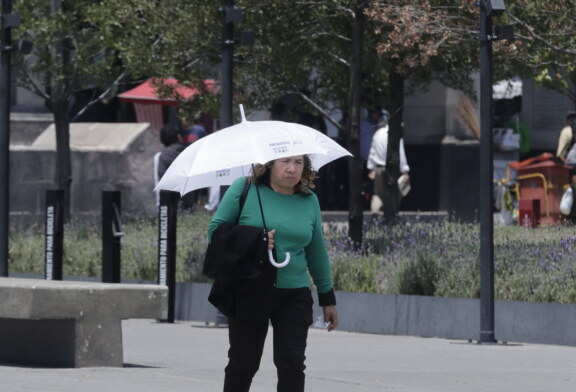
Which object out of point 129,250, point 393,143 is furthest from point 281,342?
point 393,143

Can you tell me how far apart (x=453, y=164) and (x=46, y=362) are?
17.1 meters

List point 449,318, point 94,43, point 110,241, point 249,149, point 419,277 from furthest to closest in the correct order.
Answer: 1. point 94,43
2. point 110,241
3. point 419,277
4. point 449,318
5. point 249,149

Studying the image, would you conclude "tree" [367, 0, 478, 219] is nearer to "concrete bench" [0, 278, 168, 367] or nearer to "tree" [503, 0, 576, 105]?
"tree" [503, 0, 576, 105]

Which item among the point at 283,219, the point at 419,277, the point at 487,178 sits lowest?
the point at 419,277

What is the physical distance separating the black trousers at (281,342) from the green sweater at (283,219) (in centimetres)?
9

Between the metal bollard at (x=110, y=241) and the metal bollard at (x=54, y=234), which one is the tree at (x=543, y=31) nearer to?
the metal bollard at (x=110, y=241)

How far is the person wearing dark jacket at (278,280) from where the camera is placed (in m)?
8.01

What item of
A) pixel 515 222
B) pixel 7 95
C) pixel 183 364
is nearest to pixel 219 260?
pixel 183 364

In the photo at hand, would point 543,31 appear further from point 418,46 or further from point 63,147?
point 63,147

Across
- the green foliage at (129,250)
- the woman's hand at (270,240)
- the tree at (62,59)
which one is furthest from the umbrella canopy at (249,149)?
the tree at (62,59)

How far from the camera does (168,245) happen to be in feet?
53.7

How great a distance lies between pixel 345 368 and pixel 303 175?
4095mm

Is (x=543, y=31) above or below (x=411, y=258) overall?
above

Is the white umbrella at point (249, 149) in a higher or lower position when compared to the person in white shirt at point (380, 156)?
lower
